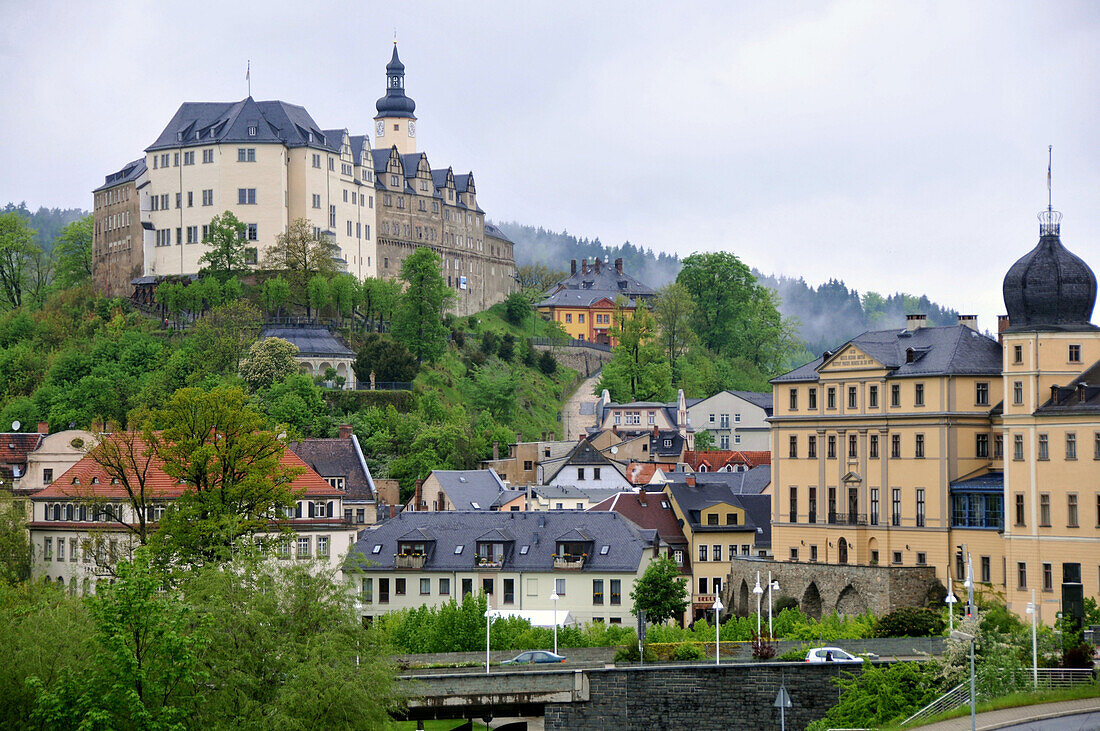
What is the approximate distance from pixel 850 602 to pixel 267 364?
201 ft

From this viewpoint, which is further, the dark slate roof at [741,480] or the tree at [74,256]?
the tree at [74,256]

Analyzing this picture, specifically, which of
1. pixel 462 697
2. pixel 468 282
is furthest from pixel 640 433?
pixel 462 697

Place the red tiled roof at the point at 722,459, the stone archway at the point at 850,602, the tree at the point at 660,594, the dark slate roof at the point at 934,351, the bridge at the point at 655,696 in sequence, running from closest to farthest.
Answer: the bridge at the point at 655,696 → the stone archway at the point at 850,602 → the dark slate roof at the point at 934,351 → the tree at the point at 660,594 → the red tiled roof at the point at 722,459

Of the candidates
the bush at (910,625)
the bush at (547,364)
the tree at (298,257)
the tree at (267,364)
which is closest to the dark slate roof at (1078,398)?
the bush at (910,625)

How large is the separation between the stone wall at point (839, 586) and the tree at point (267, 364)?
51.3 metres

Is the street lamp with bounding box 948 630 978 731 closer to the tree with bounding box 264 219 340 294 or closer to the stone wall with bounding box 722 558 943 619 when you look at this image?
the stone wall with bounding box 722 558 943 619

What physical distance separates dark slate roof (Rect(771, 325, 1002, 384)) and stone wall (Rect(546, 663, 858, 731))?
2531 centimetres

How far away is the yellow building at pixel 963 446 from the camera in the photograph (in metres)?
73.9

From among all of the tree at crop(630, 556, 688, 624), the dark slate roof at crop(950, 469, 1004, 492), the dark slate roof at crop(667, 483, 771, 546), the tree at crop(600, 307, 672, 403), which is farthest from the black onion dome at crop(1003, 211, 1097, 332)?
the tree at crop(600, 307, 672, 403)

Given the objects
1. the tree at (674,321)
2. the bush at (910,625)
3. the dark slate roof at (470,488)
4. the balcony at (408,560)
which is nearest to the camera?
the bush at (910,625)

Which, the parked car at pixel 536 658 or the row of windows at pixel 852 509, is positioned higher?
the row of windows at pixel 852 509

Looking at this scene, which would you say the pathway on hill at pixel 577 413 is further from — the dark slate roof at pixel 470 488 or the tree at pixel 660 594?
the tree at pixel 660 594

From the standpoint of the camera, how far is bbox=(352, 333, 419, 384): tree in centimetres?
13975

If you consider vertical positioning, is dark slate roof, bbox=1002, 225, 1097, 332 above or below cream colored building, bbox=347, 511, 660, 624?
above
